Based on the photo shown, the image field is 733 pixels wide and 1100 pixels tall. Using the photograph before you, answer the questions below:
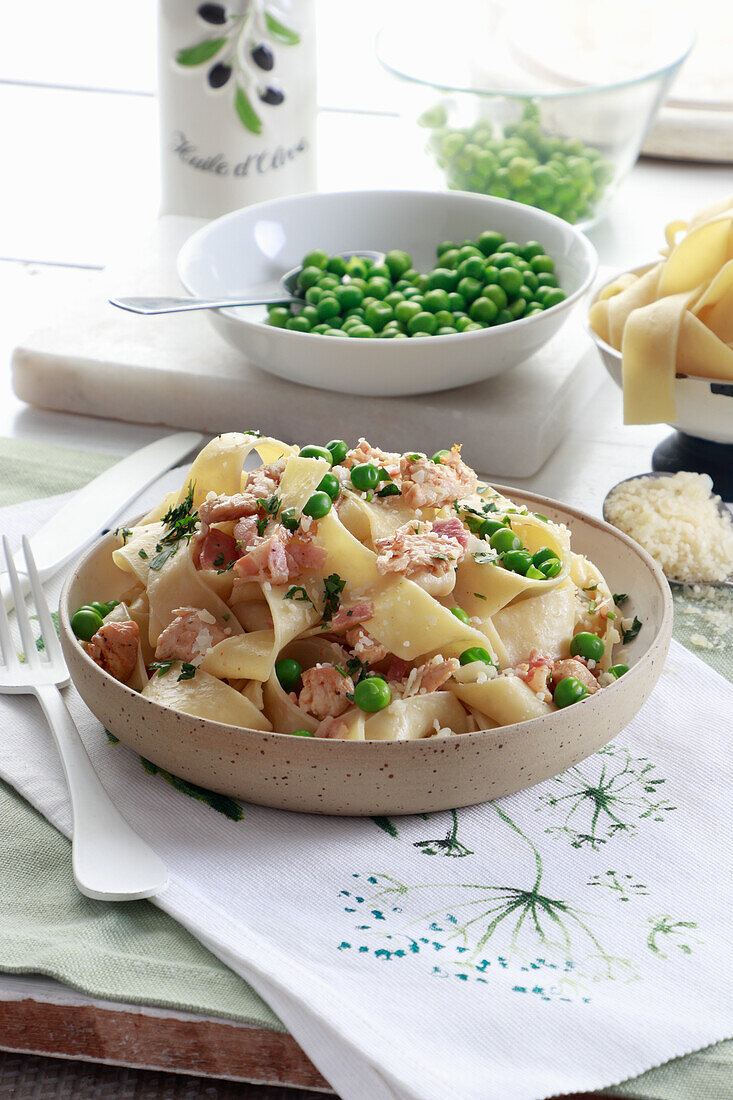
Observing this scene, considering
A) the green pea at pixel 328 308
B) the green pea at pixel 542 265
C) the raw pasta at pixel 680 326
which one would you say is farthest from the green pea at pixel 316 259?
the raw pasta at pixel 680 326

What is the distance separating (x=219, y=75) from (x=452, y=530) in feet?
5.93

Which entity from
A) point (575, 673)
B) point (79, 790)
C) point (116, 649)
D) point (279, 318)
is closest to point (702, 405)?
point (575, 673)

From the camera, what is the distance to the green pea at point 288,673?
1.37 meters

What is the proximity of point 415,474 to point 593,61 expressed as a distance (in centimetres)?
238

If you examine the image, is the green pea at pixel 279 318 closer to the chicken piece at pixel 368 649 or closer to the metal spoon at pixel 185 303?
the metal spoon at pixel 185 303

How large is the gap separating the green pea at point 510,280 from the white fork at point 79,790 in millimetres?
1085

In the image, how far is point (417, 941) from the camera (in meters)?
1.19

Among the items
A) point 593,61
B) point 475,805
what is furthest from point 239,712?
point 593,61

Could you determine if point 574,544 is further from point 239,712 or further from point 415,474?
point 239,712

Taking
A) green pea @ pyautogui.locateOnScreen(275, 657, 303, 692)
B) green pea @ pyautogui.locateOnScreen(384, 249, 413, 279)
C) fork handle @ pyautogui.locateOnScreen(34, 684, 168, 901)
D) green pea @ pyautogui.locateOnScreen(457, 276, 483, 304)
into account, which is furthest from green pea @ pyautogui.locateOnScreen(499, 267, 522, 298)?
fork handle @ pyautogui.locateOnScreen(34, 684, 168, 901)

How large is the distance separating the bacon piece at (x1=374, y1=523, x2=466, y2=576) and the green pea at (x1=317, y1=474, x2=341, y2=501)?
8 cm

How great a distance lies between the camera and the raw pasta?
1.91 meters

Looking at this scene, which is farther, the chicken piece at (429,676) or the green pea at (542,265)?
the green pea at (542,265)

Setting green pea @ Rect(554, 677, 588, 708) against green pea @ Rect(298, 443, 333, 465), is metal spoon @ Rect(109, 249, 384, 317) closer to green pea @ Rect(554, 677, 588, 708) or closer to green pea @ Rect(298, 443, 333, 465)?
green pea @ Rect(298, 443, 333, 465)
